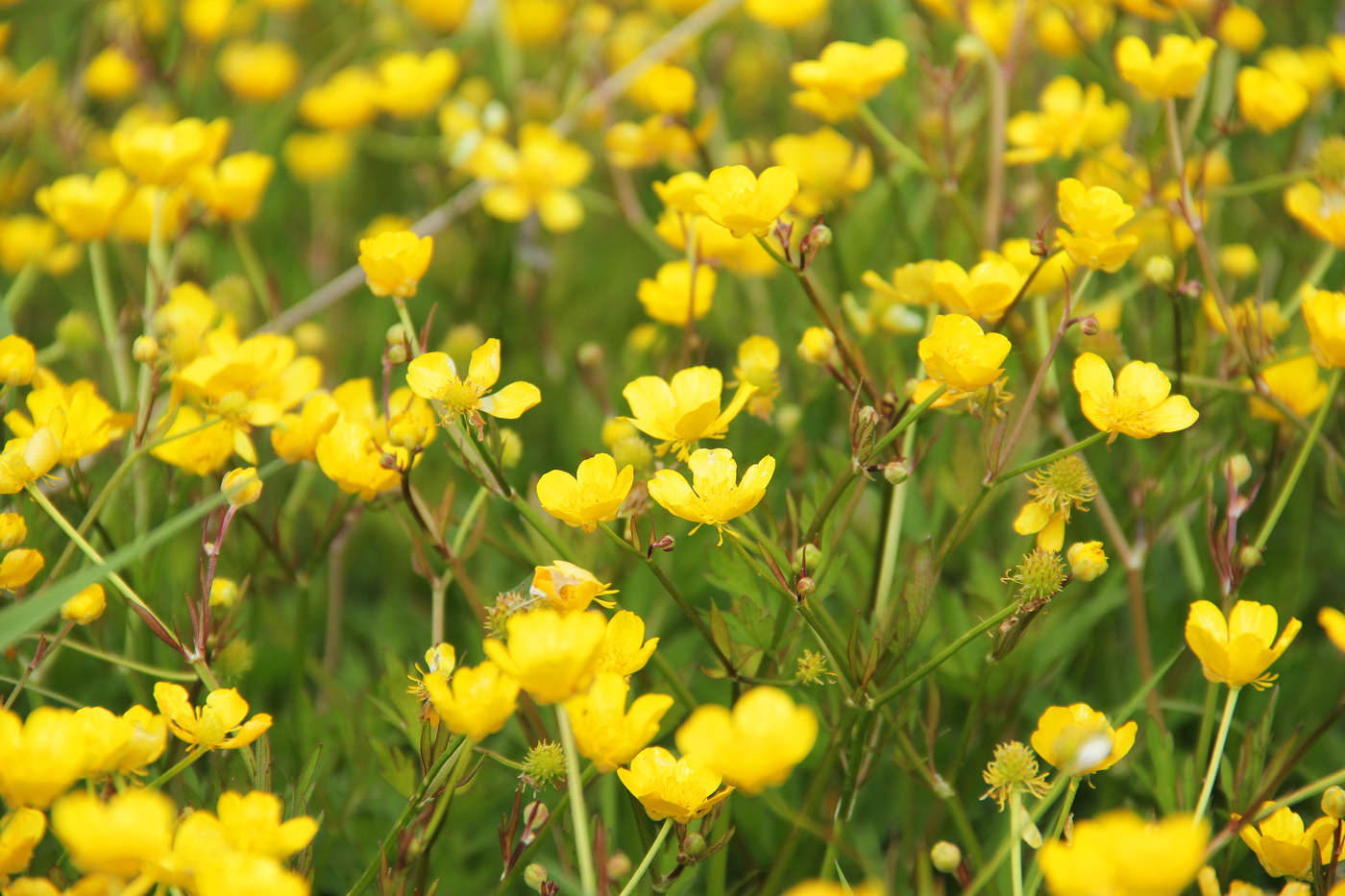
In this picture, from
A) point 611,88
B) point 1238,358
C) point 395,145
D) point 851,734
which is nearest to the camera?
point 851,734

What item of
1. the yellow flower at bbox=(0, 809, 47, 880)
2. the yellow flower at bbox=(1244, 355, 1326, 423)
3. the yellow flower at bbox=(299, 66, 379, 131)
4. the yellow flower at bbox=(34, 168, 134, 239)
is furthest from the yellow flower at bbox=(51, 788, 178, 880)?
the yellow flower at bbox=(299, 66, 379, 131)

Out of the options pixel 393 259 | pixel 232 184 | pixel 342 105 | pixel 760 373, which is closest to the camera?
pixel 393 259

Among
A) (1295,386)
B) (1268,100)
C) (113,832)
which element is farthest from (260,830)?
(1268,100)

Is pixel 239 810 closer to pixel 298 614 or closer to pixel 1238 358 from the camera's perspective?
pixel 298 614

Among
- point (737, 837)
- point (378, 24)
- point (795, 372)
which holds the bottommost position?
point (737, 837)

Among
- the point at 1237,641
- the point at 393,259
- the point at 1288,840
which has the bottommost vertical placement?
the point at 1288,840

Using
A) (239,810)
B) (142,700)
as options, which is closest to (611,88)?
(142,700)

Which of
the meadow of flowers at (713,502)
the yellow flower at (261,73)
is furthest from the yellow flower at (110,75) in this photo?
the yellow flower at (261,73)

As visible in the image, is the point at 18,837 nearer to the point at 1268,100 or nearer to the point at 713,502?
the point at 713,502
